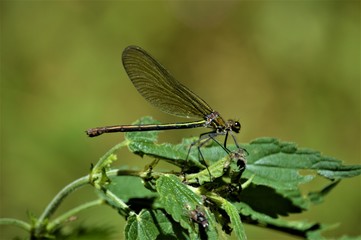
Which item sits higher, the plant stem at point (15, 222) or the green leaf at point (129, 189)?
the green leaf at point (129, 189)

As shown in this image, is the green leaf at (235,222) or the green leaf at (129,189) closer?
the green leaf at (235,222)

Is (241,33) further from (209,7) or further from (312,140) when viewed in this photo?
(312,140)

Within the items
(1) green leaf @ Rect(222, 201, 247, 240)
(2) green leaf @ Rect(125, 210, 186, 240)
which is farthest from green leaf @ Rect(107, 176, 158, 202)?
(1) green leaf @ Rect(222, 201, 247, 240)

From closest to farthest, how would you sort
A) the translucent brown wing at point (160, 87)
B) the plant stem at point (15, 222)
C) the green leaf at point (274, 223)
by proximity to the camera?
the plant stem at point (15, 222) < the green leaf at point (274, 223) < the translucent brown wing at point (160, 87)

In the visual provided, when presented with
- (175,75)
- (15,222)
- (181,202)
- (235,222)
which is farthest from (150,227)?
(175,75)

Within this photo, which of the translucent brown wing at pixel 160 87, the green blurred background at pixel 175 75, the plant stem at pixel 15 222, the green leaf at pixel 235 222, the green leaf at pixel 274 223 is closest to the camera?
the green leaf at pixel 235 222

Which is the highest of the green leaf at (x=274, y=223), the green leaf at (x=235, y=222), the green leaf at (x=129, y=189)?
the green leaf at (x=274, y=223)

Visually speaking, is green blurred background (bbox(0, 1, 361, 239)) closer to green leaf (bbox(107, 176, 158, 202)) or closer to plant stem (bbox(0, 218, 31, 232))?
green leaf (bbox(107, 176, 158, 202))

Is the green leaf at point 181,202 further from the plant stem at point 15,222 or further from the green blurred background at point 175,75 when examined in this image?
the green blurred background at point 175,75

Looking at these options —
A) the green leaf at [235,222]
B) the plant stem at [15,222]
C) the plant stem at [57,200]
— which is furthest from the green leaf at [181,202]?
the plant stem at [15,222]
